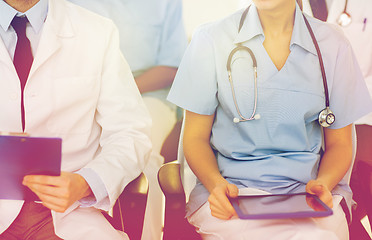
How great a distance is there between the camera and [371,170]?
1176mm

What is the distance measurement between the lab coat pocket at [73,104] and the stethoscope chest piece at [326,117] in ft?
2.05

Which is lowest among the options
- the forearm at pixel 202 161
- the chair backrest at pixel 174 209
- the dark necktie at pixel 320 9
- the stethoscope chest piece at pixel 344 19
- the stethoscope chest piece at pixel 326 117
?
the chair backrest at pixel 174 209

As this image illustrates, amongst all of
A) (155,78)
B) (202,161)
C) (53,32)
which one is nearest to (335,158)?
(202,161)

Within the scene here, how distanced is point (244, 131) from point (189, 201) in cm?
25

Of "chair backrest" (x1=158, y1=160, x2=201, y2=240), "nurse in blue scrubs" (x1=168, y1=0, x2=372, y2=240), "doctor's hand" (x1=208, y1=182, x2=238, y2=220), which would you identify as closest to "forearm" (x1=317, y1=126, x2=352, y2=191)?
"nurse in blue scrubs" (x1=168, y1=0, x2=372, y2=240)

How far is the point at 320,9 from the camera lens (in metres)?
1.70

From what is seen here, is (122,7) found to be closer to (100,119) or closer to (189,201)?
(100,119)

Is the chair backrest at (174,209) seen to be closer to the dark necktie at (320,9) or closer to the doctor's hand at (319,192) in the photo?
the doctor's hand at (319,192)

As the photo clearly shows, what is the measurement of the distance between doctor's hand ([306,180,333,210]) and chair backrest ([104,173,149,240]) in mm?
399

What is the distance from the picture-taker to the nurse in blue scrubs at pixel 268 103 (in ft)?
3.88

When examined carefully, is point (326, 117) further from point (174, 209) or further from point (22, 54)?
point (22, 54)

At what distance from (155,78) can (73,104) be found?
0.80 meters

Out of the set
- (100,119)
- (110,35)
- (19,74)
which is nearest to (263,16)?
(110,35)

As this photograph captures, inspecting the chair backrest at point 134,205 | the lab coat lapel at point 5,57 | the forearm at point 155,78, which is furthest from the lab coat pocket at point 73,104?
the forearm at point 155,78
